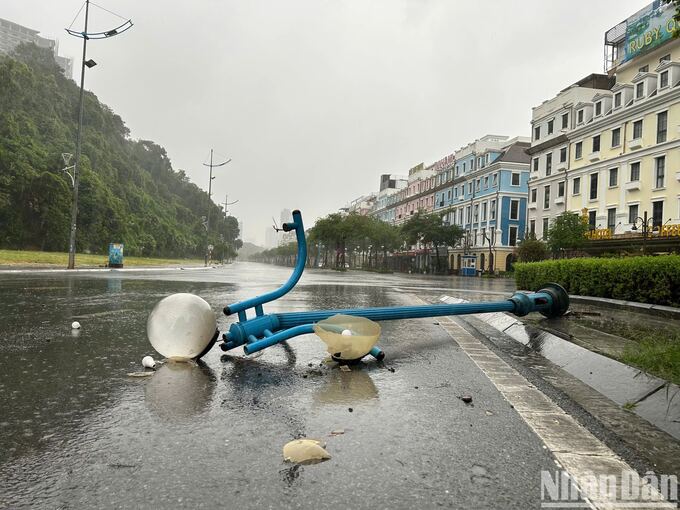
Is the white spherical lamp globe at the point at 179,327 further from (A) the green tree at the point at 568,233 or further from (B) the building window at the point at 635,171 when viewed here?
(B) the building window at the point at 635,171

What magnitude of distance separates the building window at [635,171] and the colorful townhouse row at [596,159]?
98mm

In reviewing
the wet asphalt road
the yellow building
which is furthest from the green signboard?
the wet asphalt road

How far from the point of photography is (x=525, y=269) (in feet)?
47.2

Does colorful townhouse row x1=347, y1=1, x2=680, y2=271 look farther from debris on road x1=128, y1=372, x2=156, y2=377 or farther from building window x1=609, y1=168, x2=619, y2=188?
debris on road x1=128, y1=372, x2=156, y2=377

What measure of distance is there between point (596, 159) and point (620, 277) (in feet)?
119

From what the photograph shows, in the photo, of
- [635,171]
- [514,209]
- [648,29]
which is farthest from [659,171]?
[514,209]

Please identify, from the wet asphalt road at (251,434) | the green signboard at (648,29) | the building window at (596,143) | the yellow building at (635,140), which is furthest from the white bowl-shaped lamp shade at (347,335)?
the building window at (596,143)

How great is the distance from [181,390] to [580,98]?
51.3m

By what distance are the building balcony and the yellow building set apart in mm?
69

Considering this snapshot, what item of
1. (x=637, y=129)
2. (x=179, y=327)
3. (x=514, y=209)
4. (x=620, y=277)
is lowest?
(x=179, y=327)

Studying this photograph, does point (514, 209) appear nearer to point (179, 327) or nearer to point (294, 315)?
point (294, 315)

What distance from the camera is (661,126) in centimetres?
3447

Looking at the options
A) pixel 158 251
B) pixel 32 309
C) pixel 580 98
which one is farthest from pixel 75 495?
pixel 158 251

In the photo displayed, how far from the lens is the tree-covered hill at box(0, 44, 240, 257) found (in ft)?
175
